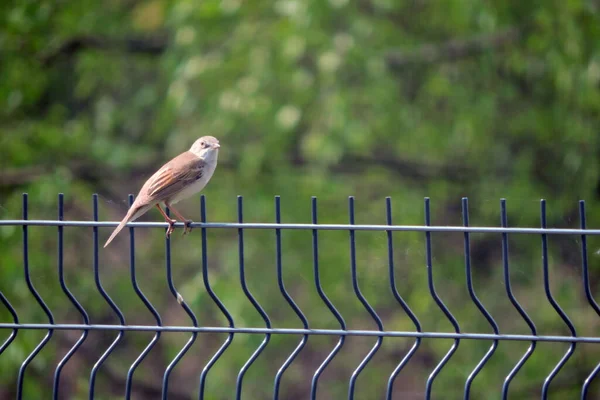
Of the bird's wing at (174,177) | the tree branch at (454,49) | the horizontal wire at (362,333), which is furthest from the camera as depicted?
the tree branch at (454,49)

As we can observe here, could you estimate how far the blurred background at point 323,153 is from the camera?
31.3ft

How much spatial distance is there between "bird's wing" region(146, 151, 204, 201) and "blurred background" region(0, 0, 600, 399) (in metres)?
3.28

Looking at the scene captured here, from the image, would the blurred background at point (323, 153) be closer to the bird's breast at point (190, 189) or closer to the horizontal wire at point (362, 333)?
the bird's breast at point (190, 189)

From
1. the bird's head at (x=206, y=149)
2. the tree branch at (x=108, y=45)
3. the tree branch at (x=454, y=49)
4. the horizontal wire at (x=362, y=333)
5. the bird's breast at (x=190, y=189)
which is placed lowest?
the horizontal wire at (x=362, y=333)

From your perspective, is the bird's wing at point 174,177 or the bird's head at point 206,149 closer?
the bird's wing at point 174,177

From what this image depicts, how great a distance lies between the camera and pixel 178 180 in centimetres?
572

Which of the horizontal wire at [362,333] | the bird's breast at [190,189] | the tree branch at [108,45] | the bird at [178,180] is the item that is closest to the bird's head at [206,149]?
the bird at [178,180]

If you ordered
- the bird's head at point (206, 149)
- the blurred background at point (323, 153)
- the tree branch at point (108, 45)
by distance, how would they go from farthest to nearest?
the tree branch at point (108, 45)
the blurred background at point (323, 153)
the bird's head at point (206, 149)

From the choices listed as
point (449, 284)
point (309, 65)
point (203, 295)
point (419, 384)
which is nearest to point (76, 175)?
point (203, 295)

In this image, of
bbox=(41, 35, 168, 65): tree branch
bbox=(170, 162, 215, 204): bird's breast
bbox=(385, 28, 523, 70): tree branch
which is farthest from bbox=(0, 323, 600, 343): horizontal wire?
bbox=(41, 35, 168, 65): tree branch

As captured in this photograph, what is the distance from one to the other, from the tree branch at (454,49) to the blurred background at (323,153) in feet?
0.10

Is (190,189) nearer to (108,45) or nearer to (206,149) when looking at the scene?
(206,149)

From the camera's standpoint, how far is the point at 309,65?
1036 cm

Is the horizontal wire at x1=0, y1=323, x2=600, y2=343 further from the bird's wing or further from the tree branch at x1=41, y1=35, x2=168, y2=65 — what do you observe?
the tree branch at x1=41, y1=35, x2=168, y2=65
